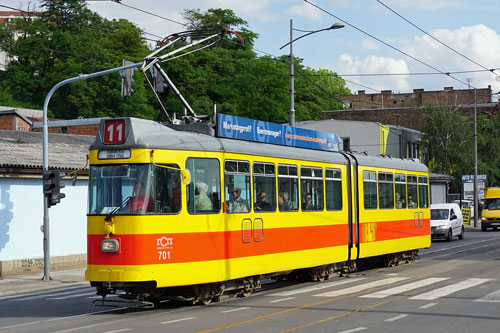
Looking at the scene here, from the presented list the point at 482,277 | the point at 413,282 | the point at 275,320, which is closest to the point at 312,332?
the point at 275,320

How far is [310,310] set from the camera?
544 inches

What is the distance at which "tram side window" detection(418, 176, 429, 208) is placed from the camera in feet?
84.0

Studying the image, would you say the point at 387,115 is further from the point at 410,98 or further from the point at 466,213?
the point at 466,213

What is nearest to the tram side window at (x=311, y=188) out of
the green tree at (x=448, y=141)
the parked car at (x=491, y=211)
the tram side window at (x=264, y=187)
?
the tram side window at (x=264, y=187)

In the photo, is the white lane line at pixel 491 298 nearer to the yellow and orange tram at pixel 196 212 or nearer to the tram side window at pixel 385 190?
the yellow and orange tram at pixel 196 212

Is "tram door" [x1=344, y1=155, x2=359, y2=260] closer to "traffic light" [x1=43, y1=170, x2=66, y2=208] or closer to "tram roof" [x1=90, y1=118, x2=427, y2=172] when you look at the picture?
"tram roof" [x1=90, y1=118, x2=427, y2=172]

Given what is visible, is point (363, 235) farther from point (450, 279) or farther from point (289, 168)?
point (289, 168)

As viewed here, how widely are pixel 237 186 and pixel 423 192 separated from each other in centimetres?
1205

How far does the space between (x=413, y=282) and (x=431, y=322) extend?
631 centimetres

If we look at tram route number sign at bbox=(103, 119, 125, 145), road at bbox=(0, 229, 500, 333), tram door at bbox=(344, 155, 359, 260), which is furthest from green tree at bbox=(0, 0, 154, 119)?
tram route number sign at bbox=(103, 119, 125, 145)

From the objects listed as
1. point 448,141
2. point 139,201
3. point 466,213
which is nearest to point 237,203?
point 139,201

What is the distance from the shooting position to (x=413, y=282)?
60.6ft

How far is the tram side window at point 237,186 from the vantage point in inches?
595

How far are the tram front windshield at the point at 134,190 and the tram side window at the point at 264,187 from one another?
2.40m
